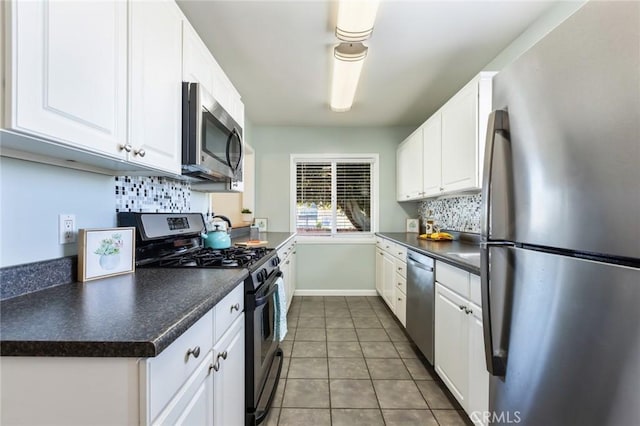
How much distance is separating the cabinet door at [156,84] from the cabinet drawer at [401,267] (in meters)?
2.11

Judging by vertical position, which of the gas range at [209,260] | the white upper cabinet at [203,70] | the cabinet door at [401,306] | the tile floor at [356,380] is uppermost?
the white upper cabinet at [203,70]

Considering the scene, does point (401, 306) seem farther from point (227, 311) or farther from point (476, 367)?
point (227, 311)

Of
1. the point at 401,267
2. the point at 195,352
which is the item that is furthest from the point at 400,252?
the point at 195,352

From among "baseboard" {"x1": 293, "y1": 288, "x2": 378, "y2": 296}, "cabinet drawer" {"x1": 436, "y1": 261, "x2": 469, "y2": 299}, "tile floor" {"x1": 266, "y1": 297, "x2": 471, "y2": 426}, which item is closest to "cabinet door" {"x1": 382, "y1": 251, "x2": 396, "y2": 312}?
"tile floor" {"x1": 266, "y1": 297, "x2": 471, "y2": 426}

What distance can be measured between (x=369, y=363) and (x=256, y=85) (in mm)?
2764

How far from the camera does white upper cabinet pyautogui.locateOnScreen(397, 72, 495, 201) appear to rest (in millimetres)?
1979

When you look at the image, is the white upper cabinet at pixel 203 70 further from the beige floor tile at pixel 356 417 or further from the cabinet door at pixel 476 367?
the beige floor tile at pixel 356 417

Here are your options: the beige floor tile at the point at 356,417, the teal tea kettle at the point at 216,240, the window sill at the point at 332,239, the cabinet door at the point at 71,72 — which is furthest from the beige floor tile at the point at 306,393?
the window sill at the point at 332,239

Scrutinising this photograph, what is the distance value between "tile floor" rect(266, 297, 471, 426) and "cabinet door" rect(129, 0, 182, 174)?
1572 mm

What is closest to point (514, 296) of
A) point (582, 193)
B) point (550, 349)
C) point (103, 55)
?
point (550, 349)

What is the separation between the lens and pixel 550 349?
78cm

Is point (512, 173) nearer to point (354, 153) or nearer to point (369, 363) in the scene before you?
point (369, 363)

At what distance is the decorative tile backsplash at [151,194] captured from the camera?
1.45 m

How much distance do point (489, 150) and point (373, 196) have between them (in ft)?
10.7
